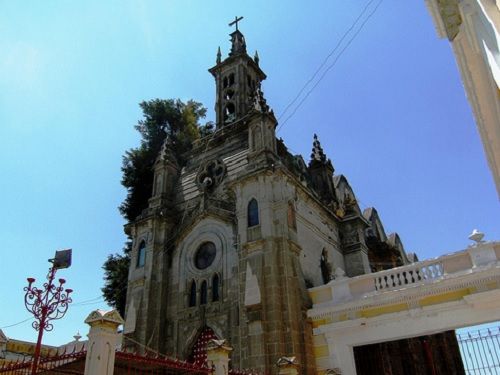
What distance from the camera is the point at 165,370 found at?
9938mm

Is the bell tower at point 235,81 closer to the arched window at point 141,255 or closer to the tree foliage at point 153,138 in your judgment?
the tree foliage at point 153,138

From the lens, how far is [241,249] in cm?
1723

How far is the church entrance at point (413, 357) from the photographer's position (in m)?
14.3

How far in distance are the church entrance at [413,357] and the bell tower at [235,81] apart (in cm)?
1586

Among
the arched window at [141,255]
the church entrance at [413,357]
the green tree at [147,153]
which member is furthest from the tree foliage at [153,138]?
the church entrance at [413,357]

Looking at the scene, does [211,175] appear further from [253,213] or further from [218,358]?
[218,358]

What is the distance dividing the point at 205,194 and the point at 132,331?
686 cm

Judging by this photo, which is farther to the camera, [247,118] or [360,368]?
[247,118]

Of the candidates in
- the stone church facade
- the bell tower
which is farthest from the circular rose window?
the bell tower

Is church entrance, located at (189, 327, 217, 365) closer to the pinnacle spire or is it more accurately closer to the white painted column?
the white painted column

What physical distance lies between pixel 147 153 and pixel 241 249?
15.7 meters

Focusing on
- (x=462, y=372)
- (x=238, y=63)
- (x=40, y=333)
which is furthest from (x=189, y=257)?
(x=238, y=63)

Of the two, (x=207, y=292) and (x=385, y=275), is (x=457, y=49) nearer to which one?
(x=385, y=275)

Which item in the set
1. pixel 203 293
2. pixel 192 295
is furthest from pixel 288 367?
pixel 192 295
